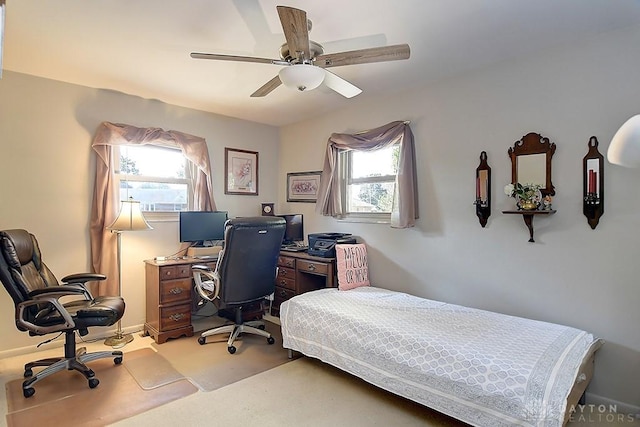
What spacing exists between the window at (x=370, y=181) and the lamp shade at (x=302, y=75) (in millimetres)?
1663

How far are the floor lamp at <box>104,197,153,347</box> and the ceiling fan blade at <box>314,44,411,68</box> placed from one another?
225 centimetres

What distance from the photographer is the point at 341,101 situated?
3752 mm

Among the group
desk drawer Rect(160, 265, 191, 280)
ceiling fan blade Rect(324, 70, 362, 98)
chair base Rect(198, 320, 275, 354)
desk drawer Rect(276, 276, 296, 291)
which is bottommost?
chair base Rect(198, 320, 275, 354)

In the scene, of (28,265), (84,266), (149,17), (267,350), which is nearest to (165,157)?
(84,266)

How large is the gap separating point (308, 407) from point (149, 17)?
2.62 m

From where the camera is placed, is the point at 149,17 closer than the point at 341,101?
Yes

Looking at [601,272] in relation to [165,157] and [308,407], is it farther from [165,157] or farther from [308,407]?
[165,157]

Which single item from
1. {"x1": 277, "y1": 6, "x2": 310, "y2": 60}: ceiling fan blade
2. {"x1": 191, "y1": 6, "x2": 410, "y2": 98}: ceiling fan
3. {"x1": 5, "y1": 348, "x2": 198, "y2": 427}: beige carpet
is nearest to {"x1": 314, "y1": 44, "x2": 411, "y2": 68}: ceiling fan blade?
{"x1": 191, "y1": 6, "x2": 410, "y2": 98}: ceiling fan

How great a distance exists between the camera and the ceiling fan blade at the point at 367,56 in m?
2.00

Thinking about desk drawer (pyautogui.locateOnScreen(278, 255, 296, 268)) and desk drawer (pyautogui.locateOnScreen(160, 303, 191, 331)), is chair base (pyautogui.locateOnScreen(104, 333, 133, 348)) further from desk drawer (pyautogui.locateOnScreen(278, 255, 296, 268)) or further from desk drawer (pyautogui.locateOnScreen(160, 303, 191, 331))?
desk drawer (pyautogui.locateOnScreen(278, 255, 296, 268))

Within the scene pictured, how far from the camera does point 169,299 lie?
3.41 m

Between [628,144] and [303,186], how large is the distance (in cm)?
367

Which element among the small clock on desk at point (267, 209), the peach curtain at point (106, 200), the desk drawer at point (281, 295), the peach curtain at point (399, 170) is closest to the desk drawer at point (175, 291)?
the peach curtain at point (106, 200)

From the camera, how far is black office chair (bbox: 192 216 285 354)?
118 inches
